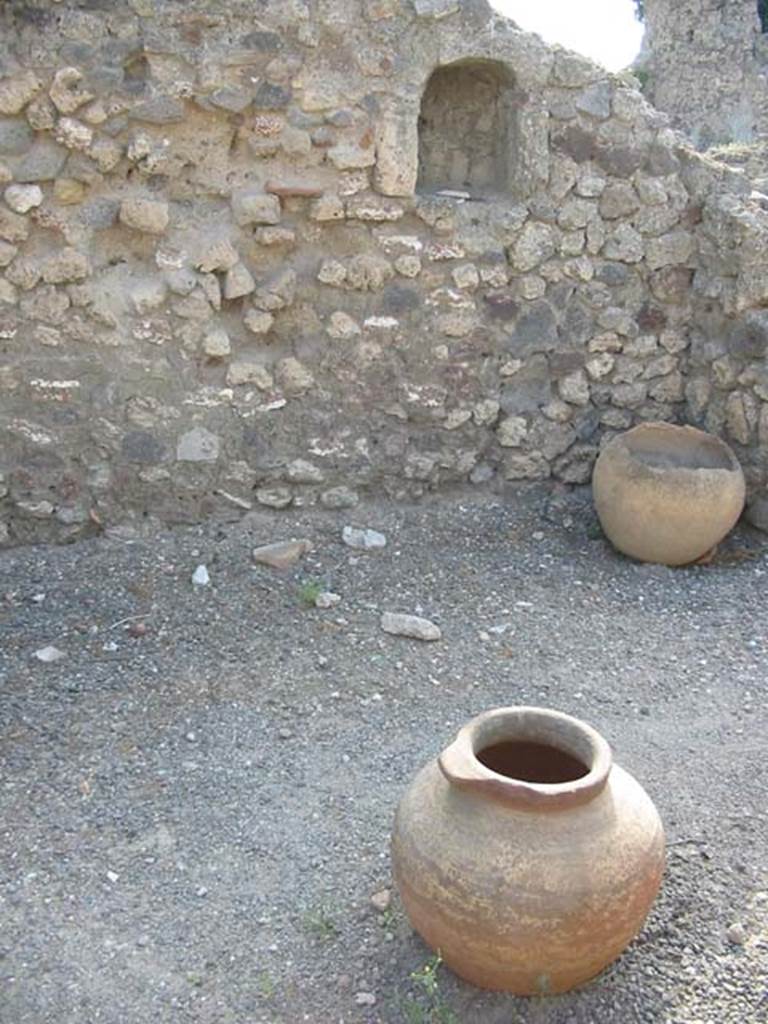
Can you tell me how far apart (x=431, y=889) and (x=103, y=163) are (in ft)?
11.1

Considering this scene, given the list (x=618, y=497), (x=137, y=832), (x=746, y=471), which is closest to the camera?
(x=137, y=832)

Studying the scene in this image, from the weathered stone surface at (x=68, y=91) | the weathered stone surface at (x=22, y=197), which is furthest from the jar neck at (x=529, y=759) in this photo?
the weathered stone surface at (x=68, y=91)

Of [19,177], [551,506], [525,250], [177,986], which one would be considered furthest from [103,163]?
[177,986]

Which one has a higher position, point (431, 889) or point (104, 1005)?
point (431, 889)

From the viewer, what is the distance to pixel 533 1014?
2.75 m

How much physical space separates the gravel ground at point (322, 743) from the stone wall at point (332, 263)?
33 centimetres

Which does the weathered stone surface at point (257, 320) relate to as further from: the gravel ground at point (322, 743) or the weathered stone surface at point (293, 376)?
the gravel ground at point (322, 743)

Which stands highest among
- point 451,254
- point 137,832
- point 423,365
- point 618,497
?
point 451,254

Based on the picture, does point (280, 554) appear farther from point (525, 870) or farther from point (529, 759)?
point (525, 870)

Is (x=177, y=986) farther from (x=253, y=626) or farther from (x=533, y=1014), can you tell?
(x=253, y=626)

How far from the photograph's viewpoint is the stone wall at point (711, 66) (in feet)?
41.2

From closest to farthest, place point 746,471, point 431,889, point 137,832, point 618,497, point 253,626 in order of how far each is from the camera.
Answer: point 431,889 → point 137,832 → point 253,626 → point 618,497 → point 746,471

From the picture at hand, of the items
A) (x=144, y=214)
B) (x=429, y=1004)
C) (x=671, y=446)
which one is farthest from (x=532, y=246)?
(x=429, y=1004)

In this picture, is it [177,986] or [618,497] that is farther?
[618,497]
